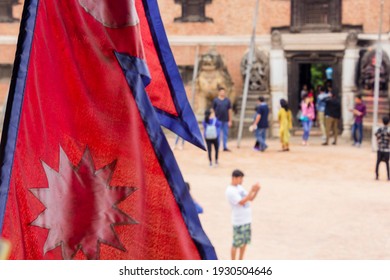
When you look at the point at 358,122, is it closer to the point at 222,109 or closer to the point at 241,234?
the point at 222,109

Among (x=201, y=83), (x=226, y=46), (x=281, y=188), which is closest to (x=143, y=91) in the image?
(x=281, y=188)

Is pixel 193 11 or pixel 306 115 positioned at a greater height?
pixel 193 11

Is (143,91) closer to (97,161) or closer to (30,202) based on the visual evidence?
(97,161)

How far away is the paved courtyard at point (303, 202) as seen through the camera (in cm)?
815

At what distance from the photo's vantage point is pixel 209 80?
20266 mm

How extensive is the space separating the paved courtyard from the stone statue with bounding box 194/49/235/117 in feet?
9.82

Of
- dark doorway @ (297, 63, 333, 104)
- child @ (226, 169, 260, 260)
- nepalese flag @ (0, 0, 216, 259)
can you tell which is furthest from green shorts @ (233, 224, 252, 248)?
dark doorway @ (297, 63, 333, 104)

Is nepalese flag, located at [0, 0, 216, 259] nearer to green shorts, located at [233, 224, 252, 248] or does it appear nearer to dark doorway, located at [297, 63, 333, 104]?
green shorts, located at [233, 224, 252, 248]

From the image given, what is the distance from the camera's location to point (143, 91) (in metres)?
3.06

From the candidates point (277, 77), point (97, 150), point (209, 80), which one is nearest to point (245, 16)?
point (277, 77)

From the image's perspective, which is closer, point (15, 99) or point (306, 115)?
point (15, 99)

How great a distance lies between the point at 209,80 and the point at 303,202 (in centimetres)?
983

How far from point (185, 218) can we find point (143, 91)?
1.82 ft

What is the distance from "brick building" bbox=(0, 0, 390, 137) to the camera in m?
20.3
